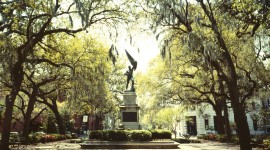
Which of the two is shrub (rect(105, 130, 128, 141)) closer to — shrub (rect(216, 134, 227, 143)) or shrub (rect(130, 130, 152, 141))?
shrub (rect(130, 130, 152, 141))

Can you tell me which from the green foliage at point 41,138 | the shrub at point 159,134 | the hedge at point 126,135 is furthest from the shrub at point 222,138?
the green foliage at point 41,138

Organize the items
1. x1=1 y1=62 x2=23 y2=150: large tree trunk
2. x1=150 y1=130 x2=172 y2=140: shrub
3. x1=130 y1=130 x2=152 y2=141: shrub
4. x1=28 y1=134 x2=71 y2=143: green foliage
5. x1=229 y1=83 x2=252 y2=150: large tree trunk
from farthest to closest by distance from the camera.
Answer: x1=28 y1=134 x2=71 y2=143: green foliage
x1=150 y1=130 x2=172 y2=140: shrub
x1=130 y1=130 x2=152 y2=141: shrub
x1=1 y1=62 x2=23 y2=150: large tree trunk
x1=229 y1=83 x2=252 y2=150: large tree trunk

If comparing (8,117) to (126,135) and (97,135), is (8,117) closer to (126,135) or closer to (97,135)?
(97,135)

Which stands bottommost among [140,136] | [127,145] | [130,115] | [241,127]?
[127,145]

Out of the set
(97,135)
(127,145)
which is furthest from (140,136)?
(97,135)

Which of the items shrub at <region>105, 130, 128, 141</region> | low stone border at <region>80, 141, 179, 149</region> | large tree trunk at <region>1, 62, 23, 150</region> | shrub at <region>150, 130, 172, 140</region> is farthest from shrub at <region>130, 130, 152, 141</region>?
large tree trunk at <region>1, 62, 23, 150</region>

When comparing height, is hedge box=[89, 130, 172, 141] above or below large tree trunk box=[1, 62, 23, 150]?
below

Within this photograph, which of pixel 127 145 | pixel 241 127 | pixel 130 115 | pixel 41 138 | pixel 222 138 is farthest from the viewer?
pixel 222 138

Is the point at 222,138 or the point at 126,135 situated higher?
the point at 126,135

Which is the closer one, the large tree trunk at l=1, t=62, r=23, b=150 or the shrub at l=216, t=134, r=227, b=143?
the large tree trunk at l=1, t=62, r=23, b=150

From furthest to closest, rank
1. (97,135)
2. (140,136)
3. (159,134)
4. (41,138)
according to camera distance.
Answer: (41,138) → (159,134) → (97,135) → (140,136)

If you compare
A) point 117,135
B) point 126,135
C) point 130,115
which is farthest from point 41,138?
point 126,135

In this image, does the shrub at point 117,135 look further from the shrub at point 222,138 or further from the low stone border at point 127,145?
the shrub at point 222,138

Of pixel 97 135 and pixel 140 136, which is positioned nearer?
pixel 140 136
